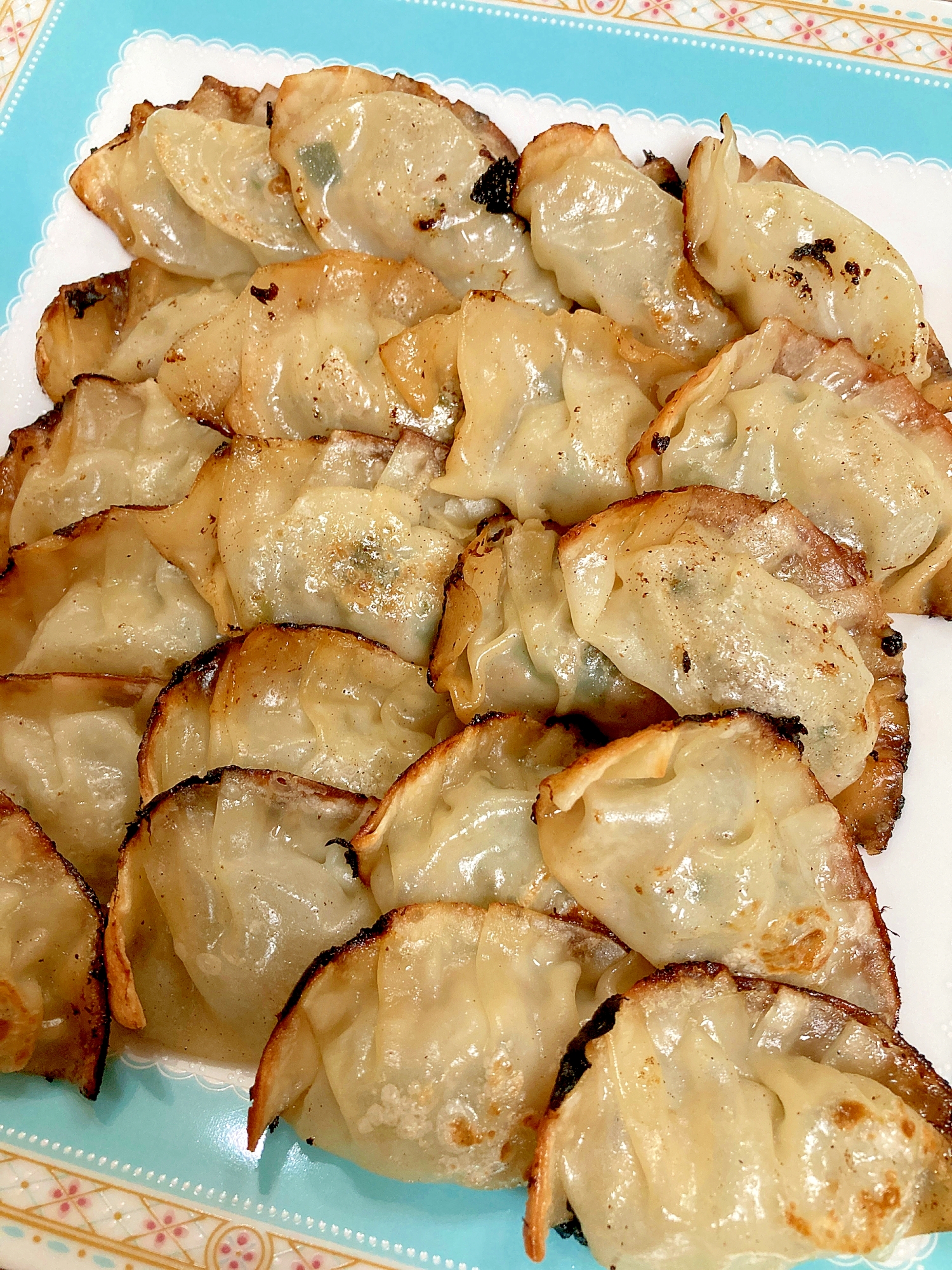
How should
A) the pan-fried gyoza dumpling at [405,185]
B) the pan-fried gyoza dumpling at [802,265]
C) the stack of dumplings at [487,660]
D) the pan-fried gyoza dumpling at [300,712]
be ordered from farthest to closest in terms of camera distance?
the pan-fried gyoza dumpling at [405,185] < the pan-fried gyoza dumpling at [802,265] < the pan-fried gyoza dumpling at [300,712] < the stack of dumplings at [487,660]

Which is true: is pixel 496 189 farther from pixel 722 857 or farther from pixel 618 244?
pixel 722 857

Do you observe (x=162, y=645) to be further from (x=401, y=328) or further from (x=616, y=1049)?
(x=616, y=1049)

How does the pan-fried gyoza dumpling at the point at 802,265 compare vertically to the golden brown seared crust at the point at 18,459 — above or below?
above

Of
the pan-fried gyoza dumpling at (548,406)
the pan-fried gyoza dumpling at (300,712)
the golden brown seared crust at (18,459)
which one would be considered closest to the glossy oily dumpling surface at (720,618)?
the pan-fried gyoza dumpling at (548,406)

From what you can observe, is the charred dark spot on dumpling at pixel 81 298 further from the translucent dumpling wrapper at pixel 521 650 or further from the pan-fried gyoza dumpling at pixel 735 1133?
the pan-fried gyoza dumpling at pixel 735 1133

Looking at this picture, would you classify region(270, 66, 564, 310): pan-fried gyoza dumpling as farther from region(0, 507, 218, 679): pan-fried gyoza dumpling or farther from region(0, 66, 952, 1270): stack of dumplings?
region(0, 507, 218, 679): pan-fried gyoza dumpling

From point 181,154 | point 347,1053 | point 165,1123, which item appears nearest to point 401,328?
point 181,154

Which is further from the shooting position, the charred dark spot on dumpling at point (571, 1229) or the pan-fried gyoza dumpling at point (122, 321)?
the pan-fried gyoza dumpling at point (122, 321)
